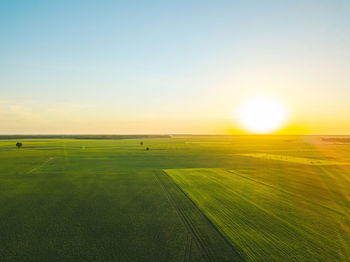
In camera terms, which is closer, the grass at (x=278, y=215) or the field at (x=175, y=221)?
the field at (x=175, y=221)

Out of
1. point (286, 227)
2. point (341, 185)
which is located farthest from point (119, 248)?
point (341, 185)

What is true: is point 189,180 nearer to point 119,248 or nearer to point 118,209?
point 118,209

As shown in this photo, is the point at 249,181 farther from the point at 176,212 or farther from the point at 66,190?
the point at 66,190

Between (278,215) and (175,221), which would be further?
(278,215)

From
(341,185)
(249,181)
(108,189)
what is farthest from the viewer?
(249,181)

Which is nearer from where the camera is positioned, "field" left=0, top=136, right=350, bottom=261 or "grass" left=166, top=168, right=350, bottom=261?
"field" left=0, top=136, right=350, bottom=261

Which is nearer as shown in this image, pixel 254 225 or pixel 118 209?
pixel 254 225

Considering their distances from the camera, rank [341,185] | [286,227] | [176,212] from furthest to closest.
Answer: [341,185] < [176,212] < [286,227]

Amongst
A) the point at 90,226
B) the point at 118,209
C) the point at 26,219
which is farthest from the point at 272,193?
the point at 26,219

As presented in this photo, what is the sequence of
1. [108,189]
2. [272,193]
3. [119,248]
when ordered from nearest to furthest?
[119,248]
[272,193]
[108,189]
